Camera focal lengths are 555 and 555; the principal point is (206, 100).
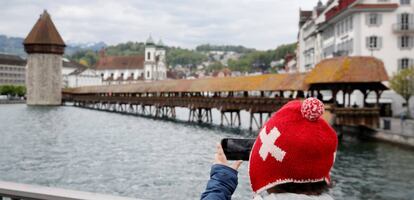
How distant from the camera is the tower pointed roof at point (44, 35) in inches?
2867

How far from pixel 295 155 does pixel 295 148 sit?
0.8 inches

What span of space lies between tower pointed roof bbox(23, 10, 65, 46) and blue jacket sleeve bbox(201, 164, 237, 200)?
244ft

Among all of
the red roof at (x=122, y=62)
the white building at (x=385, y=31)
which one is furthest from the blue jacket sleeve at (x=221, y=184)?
the red roof at (x=122, y=62)

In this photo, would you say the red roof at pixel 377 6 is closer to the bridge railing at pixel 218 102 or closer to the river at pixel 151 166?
the bridge railing at pixel 218 102

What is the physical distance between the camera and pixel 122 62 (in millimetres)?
130250

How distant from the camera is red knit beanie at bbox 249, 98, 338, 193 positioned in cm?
167

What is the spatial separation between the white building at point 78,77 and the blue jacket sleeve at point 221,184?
395 ft

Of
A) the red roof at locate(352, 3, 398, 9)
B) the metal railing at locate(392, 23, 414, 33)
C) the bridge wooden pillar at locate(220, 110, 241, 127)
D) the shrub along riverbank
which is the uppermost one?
the red roof at locate(352, 3, 398, 9)

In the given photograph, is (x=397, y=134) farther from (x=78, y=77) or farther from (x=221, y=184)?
(x=78, y=77)

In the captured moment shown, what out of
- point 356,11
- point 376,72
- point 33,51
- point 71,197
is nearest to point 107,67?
point 33,51

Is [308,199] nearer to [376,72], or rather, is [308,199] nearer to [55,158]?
[55,158]

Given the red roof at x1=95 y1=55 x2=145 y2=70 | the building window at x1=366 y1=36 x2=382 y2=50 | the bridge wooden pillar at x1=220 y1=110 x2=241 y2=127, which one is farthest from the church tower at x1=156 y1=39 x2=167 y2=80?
the building window at x1=366 y1=36 x2=382 y2=50

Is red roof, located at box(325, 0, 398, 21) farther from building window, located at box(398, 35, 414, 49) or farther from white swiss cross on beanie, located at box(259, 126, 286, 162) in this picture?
white swiss cross on beanie, located at box(259, 126, 286, 162)

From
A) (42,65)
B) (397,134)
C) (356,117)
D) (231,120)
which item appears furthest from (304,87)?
(42,65)
